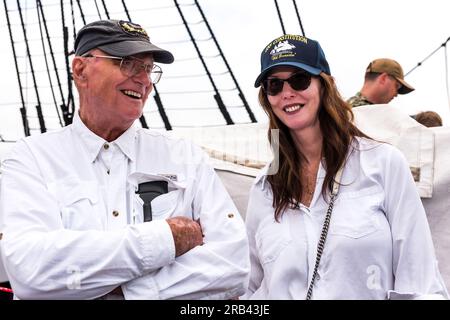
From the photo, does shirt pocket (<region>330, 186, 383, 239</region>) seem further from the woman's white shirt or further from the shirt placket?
the shirt placket

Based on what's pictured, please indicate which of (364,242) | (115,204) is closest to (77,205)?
(115,204)

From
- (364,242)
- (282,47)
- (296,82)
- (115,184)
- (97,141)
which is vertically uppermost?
(282,47)

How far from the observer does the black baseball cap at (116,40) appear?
159 centimetres

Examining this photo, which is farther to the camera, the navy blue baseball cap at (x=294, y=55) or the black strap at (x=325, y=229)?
the navy blue baseball cap at (x=294, y=55)

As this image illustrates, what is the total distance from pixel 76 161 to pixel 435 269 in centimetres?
110

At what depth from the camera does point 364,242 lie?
61.8 inches

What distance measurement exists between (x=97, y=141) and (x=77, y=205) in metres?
0.23

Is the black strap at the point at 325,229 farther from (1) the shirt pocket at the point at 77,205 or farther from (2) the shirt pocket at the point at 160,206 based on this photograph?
(1) the shirt pocket at the point at 77,205

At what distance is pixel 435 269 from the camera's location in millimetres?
1574

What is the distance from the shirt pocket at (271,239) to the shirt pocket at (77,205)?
54 centimetres

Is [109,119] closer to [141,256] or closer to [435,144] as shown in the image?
[141,256]

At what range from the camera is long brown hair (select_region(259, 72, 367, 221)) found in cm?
171

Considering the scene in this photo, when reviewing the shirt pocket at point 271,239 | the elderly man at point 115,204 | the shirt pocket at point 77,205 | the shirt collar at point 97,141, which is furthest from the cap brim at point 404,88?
the shirt pocket at point 77,205

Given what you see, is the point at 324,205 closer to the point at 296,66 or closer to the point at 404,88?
the point at 296,66
